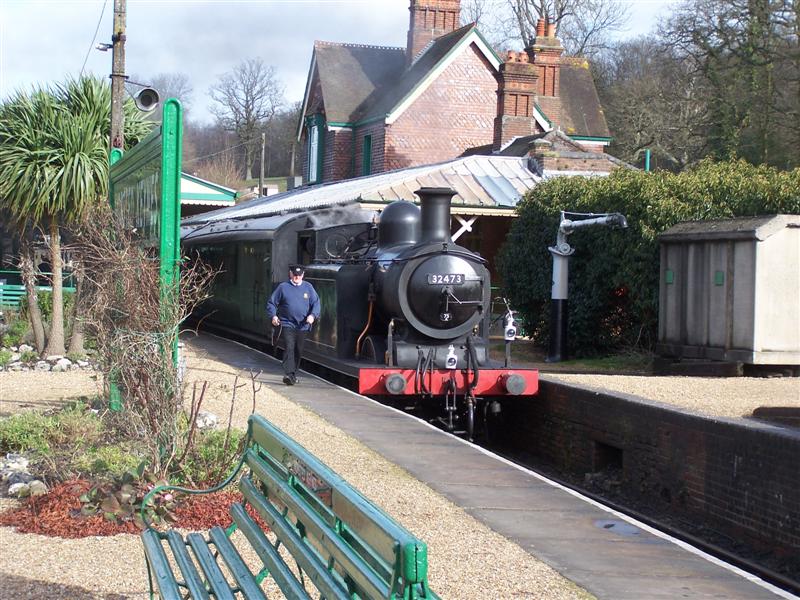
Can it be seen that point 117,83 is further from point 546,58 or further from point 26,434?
point 546,58

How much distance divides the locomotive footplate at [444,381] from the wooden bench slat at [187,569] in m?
6.98

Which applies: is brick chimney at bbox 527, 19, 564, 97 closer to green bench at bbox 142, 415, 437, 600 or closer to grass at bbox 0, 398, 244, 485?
grass at bbox 0, 398, 244, 485

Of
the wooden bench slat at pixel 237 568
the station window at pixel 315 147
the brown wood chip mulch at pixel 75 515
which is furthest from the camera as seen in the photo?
the station window at pixel 315 147

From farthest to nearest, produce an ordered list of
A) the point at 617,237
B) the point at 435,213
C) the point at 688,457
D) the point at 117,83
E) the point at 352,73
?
the point at 352,73, the point at 617,237, the point at 117,83, the point at 435,213, the point at 688,457

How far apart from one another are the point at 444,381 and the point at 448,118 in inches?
870

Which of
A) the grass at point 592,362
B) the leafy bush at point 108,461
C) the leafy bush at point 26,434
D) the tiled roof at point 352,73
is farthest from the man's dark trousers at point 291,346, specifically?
Answer: the tiled roof at point 352,73

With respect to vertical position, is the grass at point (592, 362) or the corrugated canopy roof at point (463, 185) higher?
the corrugated canopy roof at point (463, 185)

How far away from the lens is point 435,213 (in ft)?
41.4

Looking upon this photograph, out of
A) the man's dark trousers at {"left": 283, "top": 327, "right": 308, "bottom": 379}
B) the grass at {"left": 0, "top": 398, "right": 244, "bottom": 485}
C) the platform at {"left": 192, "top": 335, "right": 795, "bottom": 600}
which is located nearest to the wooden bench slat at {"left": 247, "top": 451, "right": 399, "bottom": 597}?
the platform at {"left": 192, "top": 335, "right": 795, "bottom": 600}

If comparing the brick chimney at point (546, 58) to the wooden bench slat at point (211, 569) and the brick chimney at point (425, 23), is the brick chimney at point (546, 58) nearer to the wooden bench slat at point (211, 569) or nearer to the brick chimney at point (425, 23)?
the brick chimney at point (425, 23)

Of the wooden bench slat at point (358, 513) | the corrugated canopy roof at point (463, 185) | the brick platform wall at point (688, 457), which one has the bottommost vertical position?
the brick platform wall at point (688, 457)

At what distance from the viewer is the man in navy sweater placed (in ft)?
45.0

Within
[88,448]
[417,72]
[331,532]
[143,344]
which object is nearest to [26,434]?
[88,448]

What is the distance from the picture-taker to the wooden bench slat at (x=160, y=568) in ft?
14.1
